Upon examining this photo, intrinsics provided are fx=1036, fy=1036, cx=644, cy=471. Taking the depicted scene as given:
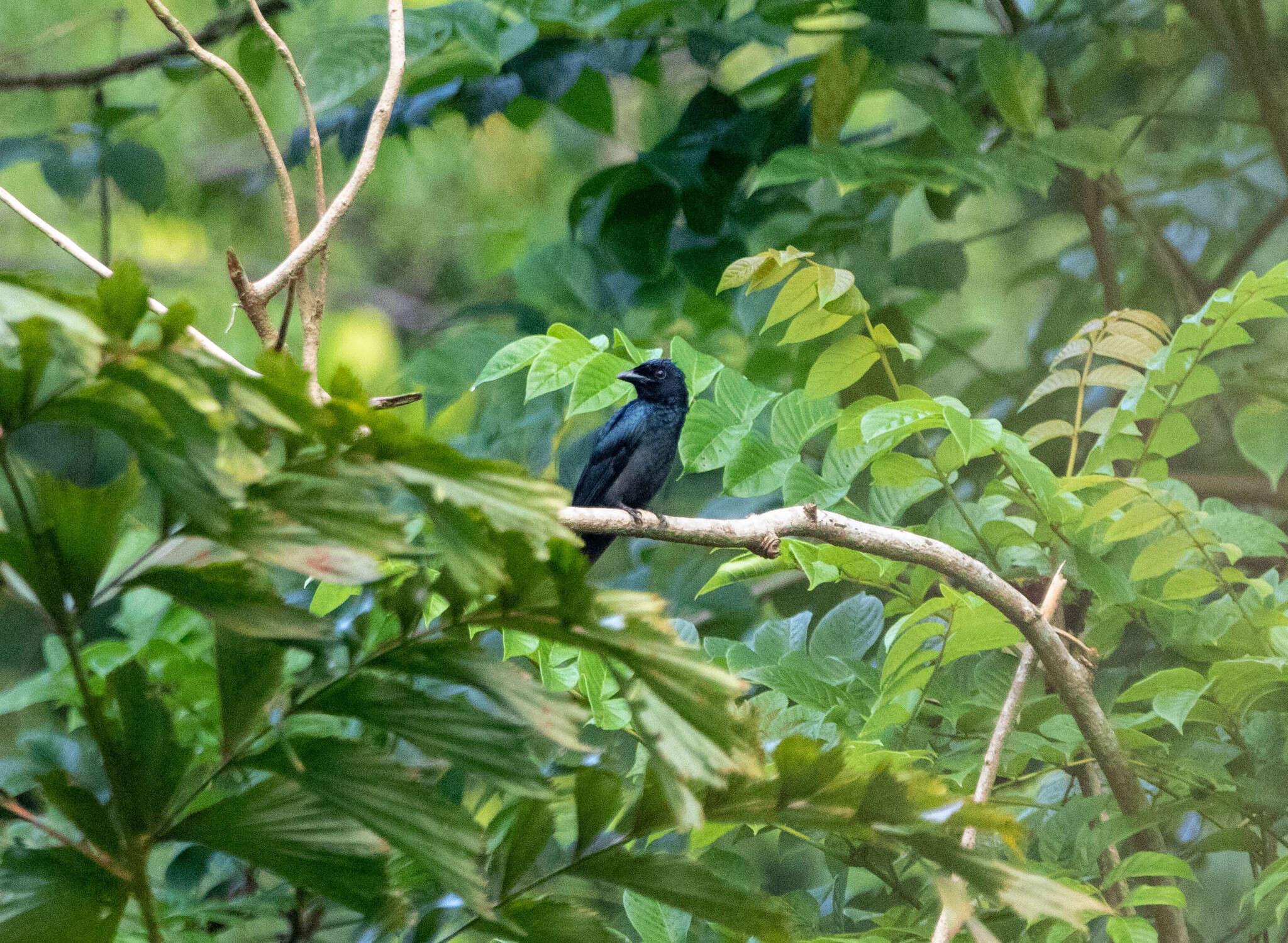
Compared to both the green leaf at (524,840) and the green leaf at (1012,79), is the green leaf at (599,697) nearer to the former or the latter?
the green leaf at (524,840)

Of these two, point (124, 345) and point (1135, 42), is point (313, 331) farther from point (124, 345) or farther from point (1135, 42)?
point (1135, 42)

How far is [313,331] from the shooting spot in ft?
2.40

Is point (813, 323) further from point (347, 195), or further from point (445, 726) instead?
point (445, 726)

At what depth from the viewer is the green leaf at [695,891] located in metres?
0.45

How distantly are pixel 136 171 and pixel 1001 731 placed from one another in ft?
5.93

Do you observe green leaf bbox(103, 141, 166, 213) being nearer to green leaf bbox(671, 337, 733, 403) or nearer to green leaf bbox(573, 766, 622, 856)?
green leaf bbox(671, 337, 733, 403)

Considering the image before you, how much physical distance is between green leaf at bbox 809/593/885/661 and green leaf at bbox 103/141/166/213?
1548 mm

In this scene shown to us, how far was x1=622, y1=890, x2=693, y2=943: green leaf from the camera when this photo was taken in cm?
90

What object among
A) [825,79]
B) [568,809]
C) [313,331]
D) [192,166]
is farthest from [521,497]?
[192,166]

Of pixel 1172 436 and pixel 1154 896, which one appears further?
pixel 1172 436

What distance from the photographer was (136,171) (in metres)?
1.92

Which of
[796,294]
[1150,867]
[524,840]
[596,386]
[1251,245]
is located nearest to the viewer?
[524,840]

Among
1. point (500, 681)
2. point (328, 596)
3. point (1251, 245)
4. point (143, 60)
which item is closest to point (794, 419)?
point (328, 596)

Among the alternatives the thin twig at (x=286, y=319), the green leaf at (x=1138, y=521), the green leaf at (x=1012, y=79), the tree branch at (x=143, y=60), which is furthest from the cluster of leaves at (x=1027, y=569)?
the tree branch at (x=143, y=60)
